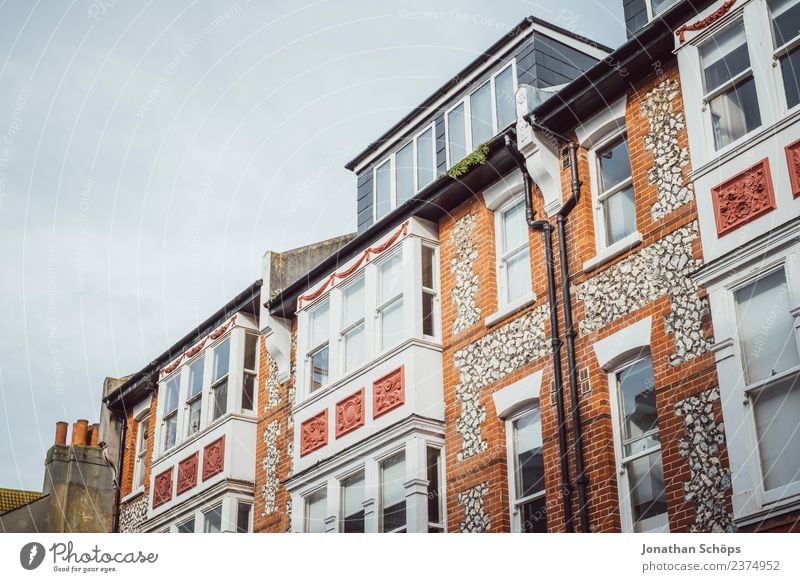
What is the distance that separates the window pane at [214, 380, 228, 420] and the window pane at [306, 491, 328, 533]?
3.15 meters

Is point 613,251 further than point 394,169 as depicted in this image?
No

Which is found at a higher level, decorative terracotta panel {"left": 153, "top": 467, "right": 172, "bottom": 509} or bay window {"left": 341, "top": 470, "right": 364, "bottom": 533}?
decorative terracotta panel {"left": 153, "top": 467, "right": 172, "bottom": 509}

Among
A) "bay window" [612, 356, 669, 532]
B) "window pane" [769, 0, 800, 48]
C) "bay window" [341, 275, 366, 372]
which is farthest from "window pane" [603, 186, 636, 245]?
"bay window" [341, 275, 366, 372]

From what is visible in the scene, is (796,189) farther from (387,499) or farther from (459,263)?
(387,499)

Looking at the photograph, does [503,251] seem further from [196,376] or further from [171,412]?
[171,412]

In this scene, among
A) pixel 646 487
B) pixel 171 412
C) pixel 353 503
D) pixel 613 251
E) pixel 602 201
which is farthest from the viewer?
pixel 171 412

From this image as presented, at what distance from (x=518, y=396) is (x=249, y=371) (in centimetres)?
666

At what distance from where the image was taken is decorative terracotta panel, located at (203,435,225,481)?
18250mm

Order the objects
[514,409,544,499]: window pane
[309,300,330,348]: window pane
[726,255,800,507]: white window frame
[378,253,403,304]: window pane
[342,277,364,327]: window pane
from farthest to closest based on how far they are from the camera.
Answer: [309,300,330,348]: window pane, [342,277,364,327]: window pane, [378,253,403,304]: window pane, [514,409,544,499]: window pane, [726,255,800,507]: white window frame

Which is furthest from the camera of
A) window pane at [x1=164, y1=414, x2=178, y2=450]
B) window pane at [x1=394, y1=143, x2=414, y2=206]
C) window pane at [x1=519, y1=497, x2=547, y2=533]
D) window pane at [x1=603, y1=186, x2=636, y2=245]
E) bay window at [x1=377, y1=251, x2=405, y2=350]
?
window pane at [x1=164, y1=414, x2=178, y2=450]

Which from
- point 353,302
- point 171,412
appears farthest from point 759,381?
point 171,412

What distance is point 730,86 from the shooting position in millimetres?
12062

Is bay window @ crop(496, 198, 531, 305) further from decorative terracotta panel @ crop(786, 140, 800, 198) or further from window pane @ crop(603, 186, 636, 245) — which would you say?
decorative terracotta panel @ crop(786, 140, 800, 198)

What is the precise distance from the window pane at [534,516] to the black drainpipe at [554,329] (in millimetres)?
563
